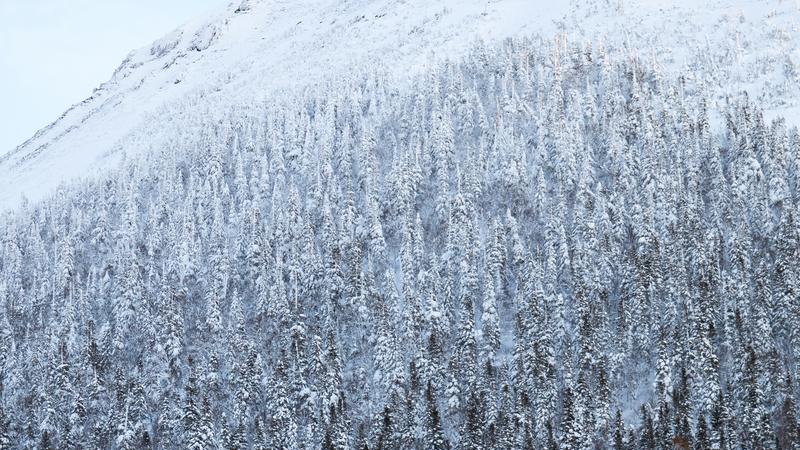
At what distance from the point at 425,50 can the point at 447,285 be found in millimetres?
64142

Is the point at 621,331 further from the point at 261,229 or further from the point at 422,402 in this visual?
the point at 261,229

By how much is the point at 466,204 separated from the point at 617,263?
18809 millimetres

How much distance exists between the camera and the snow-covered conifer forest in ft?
212

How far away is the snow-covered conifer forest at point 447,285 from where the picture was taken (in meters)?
64.8

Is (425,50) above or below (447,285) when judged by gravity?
above

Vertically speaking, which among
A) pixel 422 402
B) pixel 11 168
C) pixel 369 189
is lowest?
pixel 422 402

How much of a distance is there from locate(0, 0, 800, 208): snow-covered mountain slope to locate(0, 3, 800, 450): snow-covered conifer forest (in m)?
10.4

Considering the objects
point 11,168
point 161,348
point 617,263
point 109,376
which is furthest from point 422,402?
point 11,168

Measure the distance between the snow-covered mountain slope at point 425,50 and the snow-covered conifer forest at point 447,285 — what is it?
10.4 metres

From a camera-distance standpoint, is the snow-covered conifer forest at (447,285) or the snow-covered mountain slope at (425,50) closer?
the snow-covered conifer forest at (447,285)

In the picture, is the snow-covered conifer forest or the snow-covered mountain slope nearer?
the snow-covered conifer forest

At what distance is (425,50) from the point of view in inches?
5153

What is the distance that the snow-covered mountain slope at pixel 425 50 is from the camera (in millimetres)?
103312

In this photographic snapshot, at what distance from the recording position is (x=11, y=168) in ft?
596
